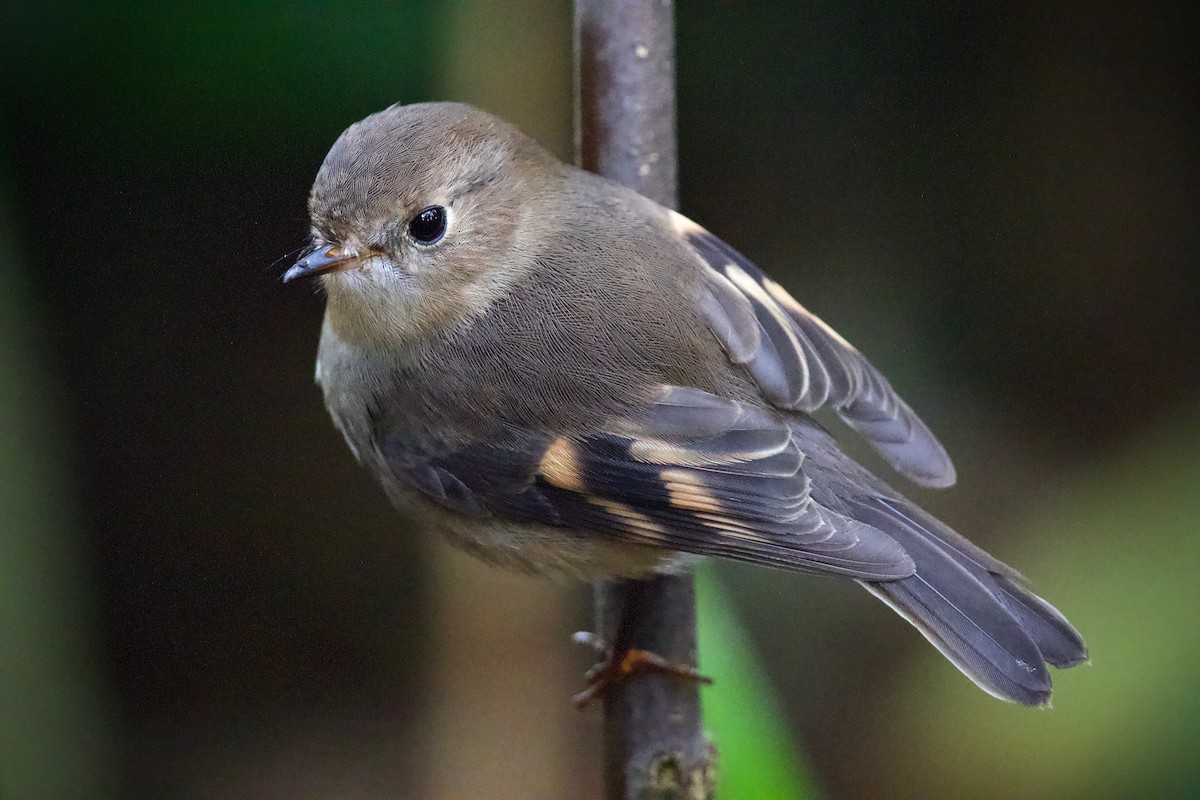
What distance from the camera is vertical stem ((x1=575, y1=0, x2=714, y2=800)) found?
5.95 ft

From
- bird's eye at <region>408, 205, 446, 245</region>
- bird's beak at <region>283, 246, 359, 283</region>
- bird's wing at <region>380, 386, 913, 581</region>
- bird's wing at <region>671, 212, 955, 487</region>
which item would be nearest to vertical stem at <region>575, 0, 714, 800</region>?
bird's wing at <region>671, 212, 955, 487</region>

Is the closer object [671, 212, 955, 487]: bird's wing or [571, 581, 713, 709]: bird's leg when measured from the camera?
[671, 212, 955, 487]: bird's wing

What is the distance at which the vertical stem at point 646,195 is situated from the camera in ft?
5.95

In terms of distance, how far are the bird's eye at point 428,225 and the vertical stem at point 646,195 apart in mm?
478

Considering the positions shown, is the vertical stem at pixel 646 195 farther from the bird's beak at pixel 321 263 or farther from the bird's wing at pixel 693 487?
the bird's beak at pixel 321 263

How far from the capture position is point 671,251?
74.0 inches

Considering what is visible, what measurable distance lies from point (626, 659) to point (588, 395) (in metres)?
0.57

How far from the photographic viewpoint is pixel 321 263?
1.56 m

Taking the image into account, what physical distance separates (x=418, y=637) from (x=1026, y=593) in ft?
4.42

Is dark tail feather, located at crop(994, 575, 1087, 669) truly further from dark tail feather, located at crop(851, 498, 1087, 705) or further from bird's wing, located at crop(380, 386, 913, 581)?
bird's wing, located at crop(380, 386, 913, 581)

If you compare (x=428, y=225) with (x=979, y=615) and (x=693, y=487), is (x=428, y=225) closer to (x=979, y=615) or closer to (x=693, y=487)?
(x=693, y=487)

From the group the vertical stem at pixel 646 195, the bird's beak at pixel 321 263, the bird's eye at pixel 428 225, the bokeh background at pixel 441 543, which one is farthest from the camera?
the bokeh background at pixel 441 543

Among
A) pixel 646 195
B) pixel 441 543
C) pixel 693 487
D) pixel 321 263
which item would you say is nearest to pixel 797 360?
pixel 693 487

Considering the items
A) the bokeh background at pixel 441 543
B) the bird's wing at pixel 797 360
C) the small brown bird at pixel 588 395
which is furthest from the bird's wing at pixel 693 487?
the bokeh background at pixel 441 543
